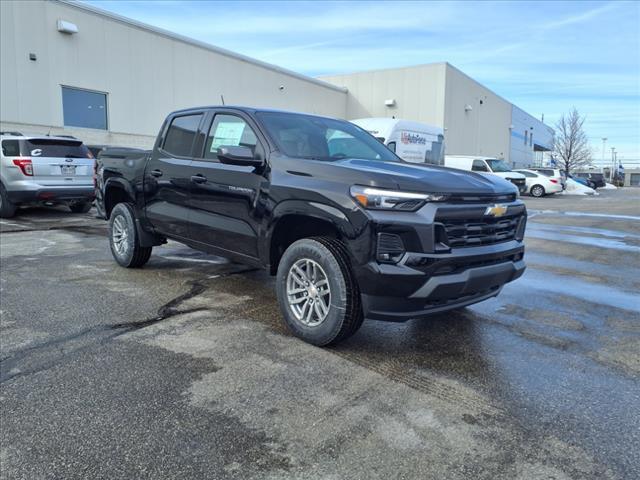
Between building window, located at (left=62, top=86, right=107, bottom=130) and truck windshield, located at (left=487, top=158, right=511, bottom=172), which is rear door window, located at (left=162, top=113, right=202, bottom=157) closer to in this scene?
building window, located at (left=62, top=86, right=107, bottom=130)

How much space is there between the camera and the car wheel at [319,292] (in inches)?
147

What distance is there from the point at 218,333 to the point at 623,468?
2.94 meters

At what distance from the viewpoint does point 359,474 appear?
2.46 m

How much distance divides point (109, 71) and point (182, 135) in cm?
1582

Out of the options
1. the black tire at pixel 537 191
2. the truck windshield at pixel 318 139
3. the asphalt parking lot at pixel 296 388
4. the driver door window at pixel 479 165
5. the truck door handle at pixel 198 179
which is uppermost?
the driver door window at pixel 479 165

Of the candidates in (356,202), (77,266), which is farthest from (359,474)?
(77,266)

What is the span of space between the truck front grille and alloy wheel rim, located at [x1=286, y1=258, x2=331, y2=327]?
0.96 m

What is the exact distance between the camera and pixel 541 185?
3008 centimetres

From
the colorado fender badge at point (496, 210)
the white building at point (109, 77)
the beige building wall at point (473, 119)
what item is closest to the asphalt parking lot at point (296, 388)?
the colorado fender badge at point (496, 210)

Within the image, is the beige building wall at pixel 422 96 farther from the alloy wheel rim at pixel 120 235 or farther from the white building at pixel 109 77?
the alloy wheel rim at pixel 120 235

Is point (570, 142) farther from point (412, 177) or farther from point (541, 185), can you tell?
point (412, 177)

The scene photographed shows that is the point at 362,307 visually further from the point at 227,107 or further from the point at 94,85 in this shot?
the point at 94,85

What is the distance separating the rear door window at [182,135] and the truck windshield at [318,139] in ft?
3.31

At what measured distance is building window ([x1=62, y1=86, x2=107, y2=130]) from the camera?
712 inches
